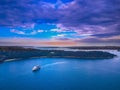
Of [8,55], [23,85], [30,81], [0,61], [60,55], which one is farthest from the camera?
[60,55]

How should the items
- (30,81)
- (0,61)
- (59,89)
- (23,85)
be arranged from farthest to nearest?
(0,61), (30,81), (23,85), (59,89)

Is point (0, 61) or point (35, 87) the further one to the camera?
point (0, 61)

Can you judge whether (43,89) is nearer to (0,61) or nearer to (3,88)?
(3,88)

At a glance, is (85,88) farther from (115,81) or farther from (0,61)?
(0,61)

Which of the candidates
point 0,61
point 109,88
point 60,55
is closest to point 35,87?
point 109,88

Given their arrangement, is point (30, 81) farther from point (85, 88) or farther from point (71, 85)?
point (85, 88)

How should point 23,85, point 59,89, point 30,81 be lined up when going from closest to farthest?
point 59,89, point 23,85, point 30,81

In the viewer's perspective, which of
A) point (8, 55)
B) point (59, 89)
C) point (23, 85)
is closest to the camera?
point (59, 89)

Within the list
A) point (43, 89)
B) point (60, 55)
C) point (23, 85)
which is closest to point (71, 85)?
point (43, 89)

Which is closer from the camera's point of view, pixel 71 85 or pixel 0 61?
pixel 71 85
